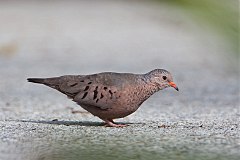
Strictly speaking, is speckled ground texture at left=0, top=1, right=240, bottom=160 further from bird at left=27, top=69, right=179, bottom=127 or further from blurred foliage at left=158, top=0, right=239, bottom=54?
blurred foliage at left=158, top=0, right=239, bottom=54

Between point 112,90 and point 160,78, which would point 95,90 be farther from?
point 160,78

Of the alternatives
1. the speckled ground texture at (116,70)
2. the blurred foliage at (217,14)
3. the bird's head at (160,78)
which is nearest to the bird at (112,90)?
the bird's head at (160,78)

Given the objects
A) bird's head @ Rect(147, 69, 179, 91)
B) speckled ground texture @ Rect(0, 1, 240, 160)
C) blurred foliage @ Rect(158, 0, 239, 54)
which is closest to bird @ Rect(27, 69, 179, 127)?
bird's head @ Rect(147, 69, 179, 91)

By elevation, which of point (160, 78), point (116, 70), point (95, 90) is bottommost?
point (95, 90)

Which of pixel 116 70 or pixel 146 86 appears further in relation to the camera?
pixel 116 70

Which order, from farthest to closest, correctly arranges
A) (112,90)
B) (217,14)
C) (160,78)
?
(160,78) → (112,90) → (217,14)

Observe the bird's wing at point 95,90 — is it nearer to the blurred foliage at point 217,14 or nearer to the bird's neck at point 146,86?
the bird's neck at point 146,86

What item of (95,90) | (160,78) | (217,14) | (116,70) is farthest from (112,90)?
(116,70)
